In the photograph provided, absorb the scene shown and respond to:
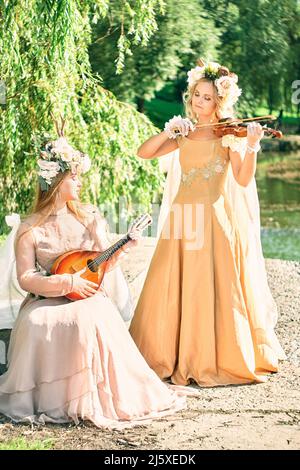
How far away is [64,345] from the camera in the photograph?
4.37 m

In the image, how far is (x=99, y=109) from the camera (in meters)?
9.15

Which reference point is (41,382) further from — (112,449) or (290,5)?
(290,5)

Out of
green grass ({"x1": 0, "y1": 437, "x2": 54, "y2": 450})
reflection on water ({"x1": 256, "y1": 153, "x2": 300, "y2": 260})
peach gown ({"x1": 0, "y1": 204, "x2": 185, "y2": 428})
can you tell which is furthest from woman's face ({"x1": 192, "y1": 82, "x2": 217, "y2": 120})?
reflection on water ({"x1": 256, "y1": 153, "x2": 300, "y2": 260})

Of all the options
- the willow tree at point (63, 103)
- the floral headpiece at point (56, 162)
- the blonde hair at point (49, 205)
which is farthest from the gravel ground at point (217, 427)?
the willow tree at point (63, 103)

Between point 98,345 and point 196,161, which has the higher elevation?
point 196,161

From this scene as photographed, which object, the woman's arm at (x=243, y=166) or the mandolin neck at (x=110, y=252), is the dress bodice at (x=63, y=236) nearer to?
the mandolin neck at (x=110, y=252)

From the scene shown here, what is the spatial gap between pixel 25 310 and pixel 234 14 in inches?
560

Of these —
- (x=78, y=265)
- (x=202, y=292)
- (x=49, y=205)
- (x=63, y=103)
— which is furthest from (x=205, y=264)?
(x=63, y=103)

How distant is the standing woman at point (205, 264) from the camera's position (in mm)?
5047

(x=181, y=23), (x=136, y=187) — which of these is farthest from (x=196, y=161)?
(x=181, y=23)

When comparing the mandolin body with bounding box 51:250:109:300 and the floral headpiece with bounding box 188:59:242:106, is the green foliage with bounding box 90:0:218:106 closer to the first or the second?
the floral headpiece with bounding box 188:59:242:106

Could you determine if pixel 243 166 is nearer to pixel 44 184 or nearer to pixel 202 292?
pixel 202 292

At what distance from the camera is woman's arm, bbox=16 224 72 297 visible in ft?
14.5

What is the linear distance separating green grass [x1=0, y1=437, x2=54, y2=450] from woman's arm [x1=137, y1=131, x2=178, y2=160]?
1.71 meters
